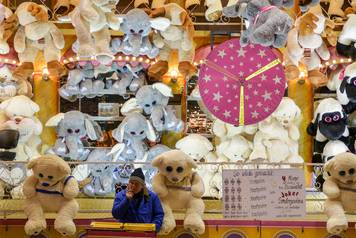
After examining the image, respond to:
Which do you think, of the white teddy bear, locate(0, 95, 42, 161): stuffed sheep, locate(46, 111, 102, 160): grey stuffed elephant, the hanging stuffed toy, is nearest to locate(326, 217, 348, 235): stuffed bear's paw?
the white teddy bear

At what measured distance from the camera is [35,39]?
6.86m

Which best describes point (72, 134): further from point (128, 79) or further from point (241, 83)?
point (241, 83)

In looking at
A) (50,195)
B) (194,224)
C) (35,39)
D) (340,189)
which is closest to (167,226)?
(194,224)

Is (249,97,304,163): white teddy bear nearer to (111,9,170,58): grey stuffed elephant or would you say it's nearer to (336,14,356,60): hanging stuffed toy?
(336,14,356,60): hanging stuffed toy

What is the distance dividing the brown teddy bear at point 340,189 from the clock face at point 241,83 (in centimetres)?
77

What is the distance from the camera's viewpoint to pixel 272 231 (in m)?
5.05

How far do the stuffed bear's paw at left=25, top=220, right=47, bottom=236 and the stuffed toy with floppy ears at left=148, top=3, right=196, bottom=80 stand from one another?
293 cm

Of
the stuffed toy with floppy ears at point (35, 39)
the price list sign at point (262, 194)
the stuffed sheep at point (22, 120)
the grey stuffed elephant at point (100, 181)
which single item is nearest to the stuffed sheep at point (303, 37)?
the price list sign at point (262, 194)

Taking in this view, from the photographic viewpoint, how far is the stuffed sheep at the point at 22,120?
23.3ft

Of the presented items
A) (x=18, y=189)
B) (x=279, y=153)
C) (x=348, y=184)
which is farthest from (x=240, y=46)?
(x=18, y=189)

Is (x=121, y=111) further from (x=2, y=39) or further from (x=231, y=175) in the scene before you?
(x=231, y=175)

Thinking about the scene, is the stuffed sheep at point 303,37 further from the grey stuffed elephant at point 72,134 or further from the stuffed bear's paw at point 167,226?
the stuffed bear's paw at point 167,226

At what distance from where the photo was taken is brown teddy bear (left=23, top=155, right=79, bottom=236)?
15.8 feet

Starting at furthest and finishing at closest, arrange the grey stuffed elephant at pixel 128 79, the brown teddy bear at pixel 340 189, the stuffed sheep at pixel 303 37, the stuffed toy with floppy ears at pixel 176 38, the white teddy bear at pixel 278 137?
the grey stuffed elephant at pixel 128 79, the white teddy bear at pixel 278 137, the stuffed toy with floppy ears at pixel 176 38, the stuffed sheep at pixel 303 37, the brown teddy bear at pixel 340 189
